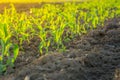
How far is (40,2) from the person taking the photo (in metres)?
12.9

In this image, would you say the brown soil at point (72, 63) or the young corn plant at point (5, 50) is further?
the young corn plant at point (5, 50)

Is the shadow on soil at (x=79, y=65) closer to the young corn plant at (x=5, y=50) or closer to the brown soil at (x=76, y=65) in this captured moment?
the brown soil at (x=76, y=65)

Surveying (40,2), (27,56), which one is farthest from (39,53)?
(40,2)

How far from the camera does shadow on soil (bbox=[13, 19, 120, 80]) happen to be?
3135mm

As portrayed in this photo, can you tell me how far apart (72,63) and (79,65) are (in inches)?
2.9

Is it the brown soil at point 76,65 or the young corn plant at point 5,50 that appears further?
the young corn plant at point 5,50

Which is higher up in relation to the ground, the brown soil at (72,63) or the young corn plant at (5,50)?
the young corn plant at (5,50)

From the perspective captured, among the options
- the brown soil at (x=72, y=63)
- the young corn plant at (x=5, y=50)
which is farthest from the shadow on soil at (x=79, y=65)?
the young corn plant at (x=5, y=50)

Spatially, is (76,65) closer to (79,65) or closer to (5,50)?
(79,65)

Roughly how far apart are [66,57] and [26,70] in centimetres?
63

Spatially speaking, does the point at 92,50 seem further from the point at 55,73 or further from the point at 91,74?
the point at 55,73

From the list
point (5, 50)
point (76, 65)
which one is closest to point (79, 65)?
point (76, 65)

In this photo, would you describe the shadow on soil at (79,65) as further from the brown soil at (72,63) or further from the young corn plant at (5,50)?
the young corn plant at (5,50)

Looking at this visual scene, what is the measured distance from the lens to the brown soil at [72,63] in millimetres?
3154
